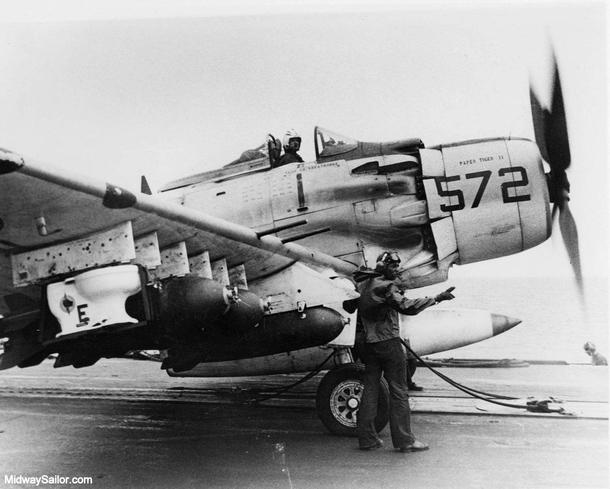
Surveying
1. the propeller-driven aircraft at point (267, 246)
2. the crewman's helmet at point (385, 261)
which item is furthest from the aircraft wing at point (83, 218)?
the crewman's helmet at point (385, 261)

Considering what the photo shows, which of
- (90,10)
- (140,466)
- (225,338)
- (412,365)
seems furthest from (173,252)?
(412,365)

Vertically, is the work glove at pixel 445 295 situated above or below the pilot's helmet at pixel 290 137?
below

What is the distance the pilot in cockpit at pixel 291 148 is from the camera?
620 centimetres

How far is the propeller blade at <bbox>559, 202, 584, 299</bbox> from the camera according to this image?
18.9 ft

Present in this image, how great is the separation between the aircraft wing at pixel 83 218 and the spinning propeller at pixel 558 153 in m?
3.08

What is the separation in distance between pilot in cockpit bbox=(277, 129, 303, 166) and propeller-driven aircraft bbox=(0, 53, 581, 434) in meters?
0.11

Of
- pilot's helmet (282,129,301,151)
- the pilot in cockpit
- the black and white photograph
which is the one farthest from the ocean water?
pilot's helmet (282,129,301,151)

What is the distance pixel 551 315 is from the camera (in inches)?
242

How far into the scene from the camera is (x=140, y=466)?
420 cm

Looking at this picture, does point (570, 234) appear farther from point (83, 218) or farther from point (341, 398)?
point (83, 218)

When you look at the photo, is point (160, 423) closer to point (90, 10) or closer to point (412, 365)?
point (412, 365)

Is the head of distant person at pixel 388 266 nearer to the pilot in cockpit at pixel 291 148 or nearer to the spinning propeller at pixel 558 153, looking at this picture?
the pilot in cockpit at pixel 291 148

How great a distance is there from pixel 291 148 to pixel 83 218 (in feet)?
9.89

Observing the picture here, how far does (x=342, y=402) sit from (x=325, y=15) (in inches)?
144
